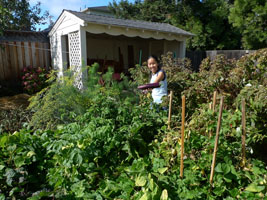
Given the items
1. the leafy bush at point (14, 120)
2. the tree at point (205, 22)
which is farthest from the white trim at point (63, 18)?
the tree at point (205, 22)

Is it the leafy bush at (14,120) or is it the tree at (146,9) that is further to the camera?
the tree at (146,9)

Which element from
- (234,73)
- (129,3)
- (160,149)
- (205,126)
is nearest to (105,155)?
(160,149)

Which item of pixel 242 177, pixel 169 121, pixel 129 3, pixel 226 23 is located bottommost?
pixel 242 177

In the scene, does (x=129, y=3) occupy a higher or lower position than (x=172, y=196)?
higher

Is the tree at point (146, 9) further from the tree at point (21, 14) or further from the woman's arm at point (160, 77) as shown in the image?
the woman's arm at point (160, 77)

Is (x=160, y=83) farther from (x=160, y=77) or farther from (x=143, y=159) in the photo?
(x=143, y=159)

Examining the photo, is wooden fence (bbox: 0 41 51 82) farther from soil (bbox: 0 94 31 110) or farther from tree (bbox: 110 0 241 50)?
tree (bbox: 110 0 241 50)

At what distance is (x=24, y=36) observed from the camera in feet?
23.9

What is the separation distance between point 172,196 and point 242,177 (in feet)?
1.87

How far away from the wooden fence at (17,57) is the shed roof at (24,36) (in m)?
0.26

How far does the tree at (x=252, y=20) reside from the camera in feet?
30.3

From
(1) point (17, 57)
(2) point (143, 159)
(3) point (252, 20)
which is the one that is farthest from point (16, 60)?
(3) point (252, 20)

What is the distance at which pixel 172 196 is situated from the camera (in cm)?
150

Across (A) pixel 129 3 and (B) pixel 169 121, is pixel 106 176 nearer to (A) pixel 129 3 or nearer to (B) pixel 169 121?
(B) pixel 169 121
